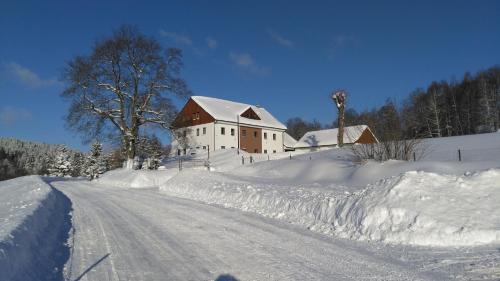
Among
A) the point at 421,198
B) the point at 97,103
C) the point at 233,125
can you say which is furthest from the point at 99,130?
the point at 421,198

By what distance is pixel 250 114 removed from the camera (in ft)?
193

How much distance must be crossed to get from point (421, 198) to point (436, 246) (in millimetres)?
1632

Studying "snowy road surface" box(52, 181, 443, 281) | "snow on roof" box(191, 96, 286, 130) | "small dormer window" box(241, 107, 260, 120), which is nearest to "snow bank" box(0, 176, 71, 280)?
"snowy road surface" box(52, 181, 443, 281)

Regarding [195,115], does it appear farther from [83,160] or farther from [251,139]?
[83,160]

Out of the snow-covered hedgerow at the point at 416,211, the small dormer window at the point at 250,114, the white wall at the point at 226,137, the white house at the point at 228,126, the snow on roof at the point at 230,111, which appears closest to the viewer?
the snow-covered hedgerow at the point at 416,211

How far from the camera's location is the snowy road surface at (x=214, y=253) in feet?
20.7

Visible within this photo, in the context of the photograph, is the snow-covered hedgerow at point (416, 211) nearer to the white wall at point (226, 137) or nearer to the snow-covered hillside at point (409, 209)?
the snow-covered hillside at point (409, 209)

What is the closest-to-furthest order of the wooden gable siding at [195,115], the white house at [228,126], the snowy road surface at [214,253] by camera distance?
the snowy road surface at [214,253]
the white house at [228,126]
the wooden gable siding at [195,115]

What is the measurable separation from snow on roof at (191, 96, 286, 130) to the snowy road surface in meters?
41.9

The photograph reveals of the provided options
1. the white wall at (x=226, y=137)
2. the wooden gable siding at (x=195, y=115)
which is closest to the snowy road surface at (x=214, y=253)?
the white wall at (x=226, y=137)

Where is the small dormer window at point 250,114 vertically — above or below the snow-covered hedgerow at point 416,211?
above

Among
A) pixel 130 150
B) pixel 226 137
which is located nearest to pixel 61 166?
pixel 226 137

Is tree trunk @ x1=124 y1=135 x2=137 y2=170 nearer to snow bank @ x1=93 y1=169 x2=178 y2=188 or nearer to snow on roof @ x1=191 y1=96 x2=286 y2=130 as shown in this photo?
snow bank @ x1=93 y1=169 x2=178 y2=188

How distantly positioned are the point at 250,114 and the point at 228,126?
5.98 meters
